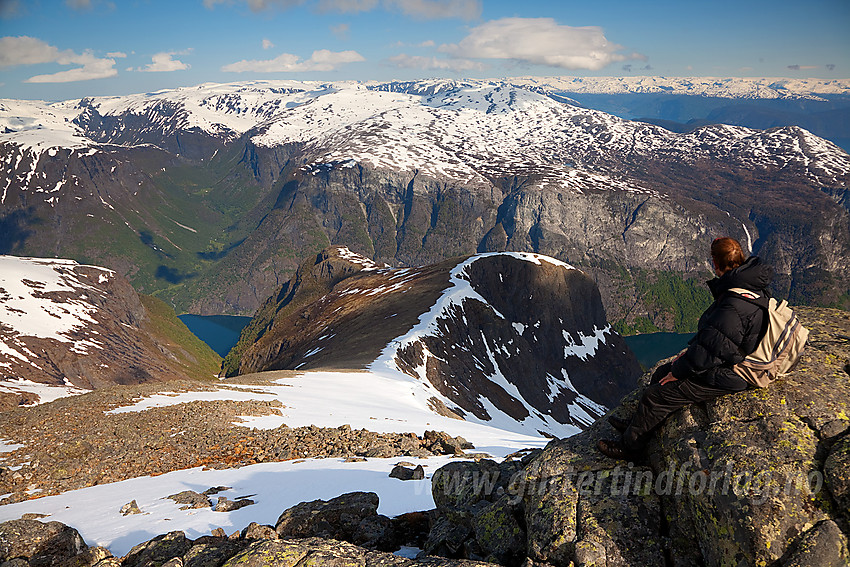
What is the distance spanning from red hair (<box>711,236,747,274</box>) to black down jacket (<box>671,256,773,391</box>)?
39cm

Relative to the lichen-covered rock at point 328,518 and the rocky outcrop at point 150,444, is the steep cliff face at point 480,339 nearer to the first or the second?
the rocky outcrop at point 150,444

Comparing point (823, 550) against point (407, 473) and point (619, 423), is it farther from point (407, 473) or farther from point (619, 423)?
point (407, 473)

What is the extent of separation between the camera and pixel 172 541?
35.4 ft

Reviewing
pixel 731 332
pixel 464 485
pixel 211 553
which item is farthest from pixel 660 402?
pixel 211 553

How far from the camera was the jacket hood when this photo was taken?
8.67 meters

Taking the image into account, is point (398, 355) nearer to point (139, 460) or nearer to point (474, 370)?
point (474, 370)

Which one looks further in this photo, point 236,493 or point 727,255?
point 236,493

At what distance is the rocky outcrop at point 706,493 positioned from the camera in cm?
747

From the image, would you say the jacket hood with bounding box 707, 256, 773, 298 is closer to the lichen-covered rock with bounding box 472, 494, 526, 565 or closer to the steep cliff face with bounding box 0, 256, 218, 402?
the lichen-covered rock with bounding box 472, 494, 526, 565

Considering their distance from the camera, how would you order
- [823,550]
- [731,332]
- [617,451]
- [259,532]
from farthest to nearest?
[259,532] < [617,451] < [731,332] < [823,550]

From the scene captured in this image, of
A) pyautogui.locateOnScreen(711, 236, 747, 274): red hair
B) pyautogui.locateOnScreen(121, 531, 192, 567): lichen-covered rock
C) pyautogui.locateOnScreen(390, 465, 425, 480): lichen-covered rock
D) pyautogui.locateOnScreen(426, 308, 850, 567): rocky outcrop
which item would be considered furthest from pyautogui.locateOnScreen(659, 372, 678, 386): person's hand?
pyautogui.locateOnScreen(121, 531, 192, 567): lichen-covered rock

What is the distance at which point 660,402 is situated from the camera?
933cm

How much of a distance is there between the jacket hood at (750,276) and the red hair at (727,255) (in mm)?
233

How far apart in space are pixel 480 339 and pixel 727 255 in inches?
3981
